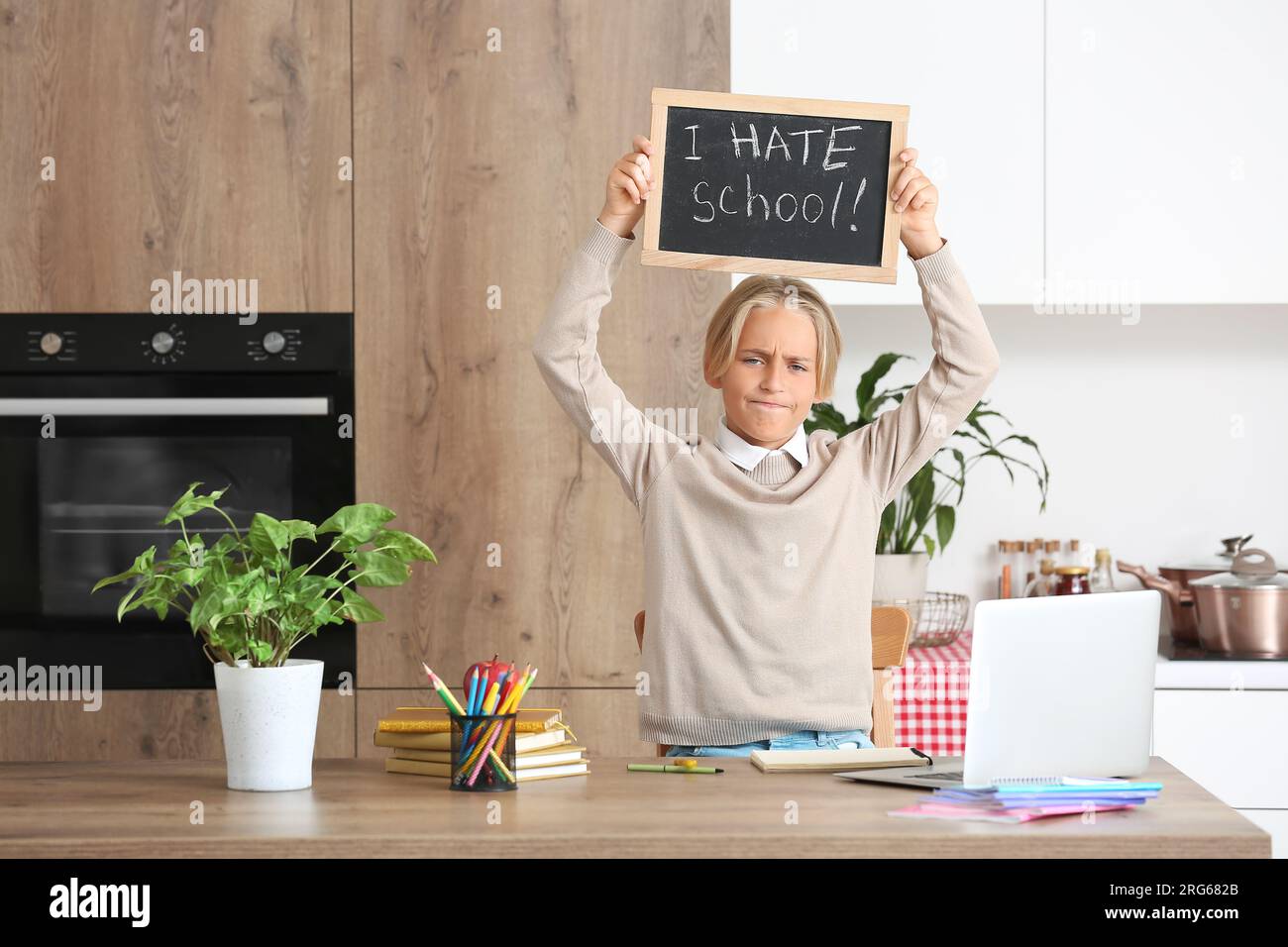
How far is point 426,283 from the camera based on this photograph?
8.76 feet

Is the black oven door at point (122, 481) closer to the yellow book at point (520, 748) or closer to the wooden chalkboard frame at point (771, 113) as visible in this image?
the wooden chalkboard frame at point (771, 113)

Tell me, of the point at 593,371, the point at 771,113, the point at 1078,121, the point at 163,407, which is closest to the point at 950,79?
the point at 1078,121

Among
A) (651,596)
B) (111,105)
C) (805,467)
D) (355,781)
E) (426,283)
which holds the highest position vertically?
(111,105)

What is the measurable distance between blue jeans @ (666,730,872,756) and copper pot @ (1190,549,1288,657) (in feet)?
4.14

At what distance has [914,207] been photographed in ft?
6.20

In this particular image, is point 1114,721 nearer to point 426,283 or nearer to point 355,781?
point 355,781

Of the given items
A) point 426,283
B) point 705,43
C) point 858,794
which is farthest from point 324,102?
point 858,794

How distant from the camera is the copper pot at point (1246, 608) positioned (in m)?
2.70

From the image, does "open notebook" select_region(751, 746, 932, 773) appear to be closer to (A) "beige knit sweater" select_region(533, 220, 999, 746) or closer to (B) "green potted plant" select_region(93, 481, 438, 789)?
(A) "beige knit sweater" select_region(533, 220, 999, 746)

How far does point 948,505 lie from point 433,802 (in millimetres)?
2039

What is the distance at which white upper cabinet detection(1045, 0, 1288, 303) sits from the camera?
2799mm

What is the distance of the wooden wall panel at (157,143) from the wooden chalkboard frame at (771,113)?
104cm

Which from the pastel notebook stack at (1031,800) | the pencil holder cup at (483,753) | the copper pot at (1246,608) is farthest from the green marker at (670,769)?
the copper pot at (1246,608)

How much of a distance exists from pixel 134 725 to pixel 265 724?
141cm
